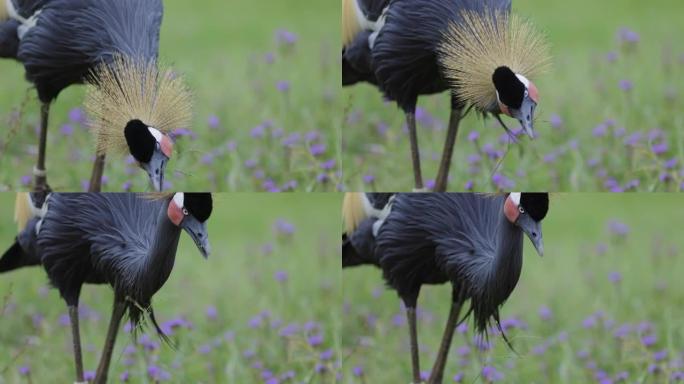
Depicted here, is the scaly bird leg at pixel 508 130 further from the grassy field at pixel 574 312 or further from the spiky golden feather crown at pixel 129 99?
the spiky golden feather crown at pixel 129 99

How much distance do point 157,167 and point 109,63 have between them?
0.95ft

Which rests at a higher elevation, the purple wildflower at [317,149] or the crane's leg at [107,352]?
the purple wildflower at [317,149]

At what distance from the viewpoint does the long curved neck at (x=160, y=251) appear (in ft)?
11.8

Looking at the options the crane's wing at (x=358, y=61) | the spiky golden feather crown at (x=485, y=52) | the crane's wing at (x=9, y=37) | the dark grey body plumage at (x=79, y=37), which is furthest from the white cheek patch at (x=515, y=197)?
the crane's wing at (x=9, y=37)

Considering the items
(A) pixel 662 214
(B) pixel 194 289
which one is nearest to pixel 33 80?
(B) pixel 194 289

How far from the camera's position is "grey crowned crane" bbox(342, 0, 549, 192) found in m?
3.56

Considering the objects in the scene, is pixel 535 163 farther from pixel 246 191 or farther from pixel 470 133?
pixel 246 191

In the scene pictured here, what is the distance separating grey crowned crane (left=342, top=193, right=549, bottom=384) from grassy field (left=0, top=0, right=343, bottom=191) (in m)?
0.20

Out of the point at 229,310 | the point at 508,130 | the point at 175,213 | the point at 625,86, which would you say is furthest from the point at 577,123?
the point at 175,213

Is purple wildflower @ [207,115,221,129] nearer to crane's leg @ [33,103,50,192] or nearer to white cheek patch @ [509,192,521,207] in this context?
crane's leg @ [33,103,50,192]

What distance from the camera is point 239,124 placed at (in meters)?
4.20

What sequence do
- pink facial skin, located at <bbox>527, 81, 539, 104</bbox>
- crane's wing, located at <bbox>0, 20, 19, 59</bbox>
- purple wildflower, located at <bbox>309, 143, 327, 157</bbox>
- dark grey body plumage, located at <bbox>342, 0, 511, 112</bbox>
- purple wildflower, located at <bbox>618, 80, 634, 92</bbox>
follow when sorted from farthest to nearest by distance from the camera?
purple wildflower, located at <bbox>618, 80, 634, 92</bbox> < purple wildflower, located at <bbox>309, 143, 327, 157</bbox> < crane's wing, located at <bbox>0, 20, 19, 59</bbox> < dark grey body plumage, located at <bbox>342, 0, 511, 112</bbox> < pink facial skin, located at <bbox>527, 81, 539, 104</bbox>

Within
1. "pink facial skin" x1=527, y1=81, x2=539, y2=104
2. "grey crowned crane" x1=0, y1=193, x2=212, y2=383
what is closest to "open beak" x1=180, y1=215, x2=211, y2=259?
"grey crowned crane" x1=0, y1=193, x2=212, y2=383

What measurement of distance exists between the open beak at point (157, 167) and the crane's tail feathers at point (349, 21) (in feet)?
1.93
